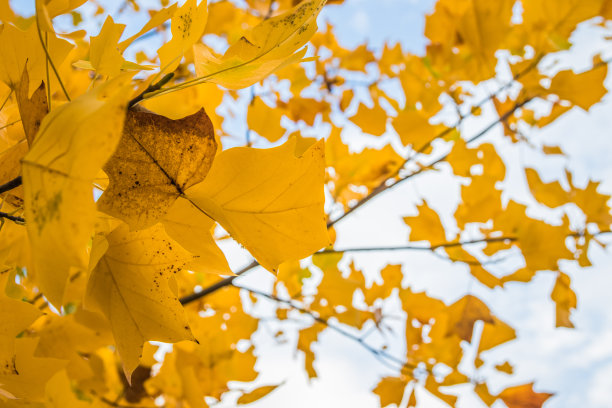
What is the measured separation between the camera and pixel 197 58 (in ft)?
0.96

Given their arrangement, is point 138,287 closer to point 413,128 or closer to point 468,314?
point 413,128

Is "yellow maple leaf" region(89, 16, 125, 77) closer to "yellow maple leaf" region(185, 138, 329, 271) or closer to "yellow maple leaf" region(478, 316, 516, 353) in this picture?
"yellow maple leaf" region(185, 138, 329, 271)

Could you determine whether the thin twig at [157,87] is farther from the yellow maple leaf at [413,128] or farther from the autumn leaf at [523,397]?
the autumn leaf at [523,397]

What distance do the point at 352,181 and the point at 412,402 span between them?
44cm

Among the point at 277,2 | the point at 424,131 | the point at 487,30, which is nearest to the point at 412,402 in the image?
the point at 424,131

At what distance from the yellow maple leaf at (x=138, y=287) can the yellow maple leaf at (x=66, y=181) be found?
0.10m

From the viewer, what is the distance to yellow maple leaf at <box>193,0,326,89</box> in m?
0.27

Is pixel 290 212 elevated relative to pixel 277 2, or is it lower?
lower

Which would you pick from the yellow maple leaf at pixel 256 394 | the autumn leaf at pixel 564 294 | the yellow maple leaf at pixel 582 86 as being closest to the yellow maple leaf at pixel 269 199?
the yellow maple leaf at pixel 256 394

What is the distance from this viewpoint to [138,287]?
30 centimetres

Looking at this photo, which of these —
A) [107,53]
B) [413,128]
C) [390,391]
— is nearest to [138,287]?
[107,53]

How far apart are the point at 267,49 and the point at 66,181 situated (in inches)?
5.7

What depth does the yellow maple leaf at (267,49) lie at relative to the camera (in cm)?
27

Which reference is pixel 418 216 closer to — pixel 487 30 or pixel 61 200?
pixel 487 30
